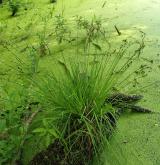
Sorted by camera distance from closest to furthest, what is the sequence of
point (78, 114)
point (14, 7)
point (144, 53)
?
point (78, 114), point (144, 53), point (14, 7)

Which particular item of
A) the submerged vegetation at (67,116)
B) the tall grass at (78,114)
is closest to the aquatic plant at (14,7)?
the submerged vegetation at (67,116)

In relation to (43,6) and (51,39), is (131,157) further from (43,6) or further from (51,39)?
(43,6)

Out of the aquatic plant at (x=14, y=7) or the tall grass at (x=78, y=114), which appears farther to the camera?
the aquatic plant at (x=14, y=7)

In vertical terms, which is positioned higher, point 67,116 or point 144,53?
point 67,116

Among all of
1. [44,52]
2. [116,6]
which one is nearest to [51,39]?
[44,52]

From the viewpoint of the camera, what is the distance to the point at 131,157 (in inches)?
62.3

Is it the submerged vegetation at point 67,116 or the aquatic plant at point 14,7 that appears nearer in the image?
the submerged vegetation at point 67,116

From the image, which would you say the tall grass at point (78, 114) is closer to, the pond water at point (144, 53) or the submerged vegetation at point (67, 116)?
the submerged vegetation at point (67, 116)

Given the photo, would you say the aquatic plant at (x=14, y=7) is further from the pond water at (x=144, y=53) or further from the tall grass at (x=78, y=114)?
the tall grass at (x=78, y=114)

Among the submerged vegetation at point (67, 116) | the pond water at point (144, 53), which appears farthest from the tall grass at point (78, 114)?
the pond water at point (144, 53)

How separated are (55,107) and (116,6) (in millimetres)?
1838

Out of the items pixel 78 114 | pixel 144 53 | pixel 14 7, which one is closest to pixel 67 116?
pixel 78 114

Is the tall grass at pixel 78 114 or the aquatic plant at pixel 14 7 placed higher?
the tall grass at pixel 78 114

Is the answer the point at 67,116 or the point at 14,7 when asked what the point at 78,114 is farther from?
the point at 14,7
